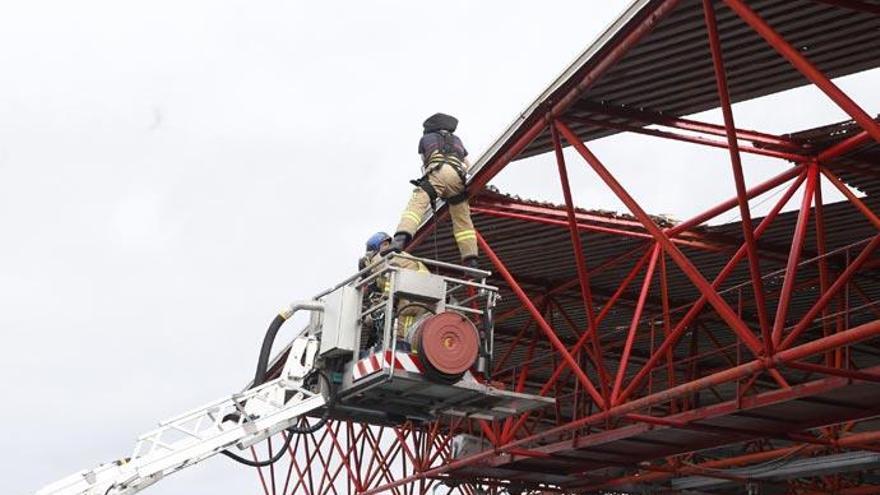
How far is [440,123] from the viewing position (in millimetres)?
17234

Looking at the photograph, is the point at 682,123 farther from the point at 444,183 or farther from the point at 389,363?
the point at 389,363

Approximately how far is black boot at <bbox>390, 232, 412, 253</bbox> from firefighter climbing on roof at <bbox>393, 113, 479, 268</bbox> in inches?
1.5

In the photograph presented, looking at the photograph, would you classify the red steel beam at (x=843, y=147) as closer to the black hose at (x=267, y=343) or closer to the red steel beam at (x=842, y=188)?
the red steel beam at (x=842, y=188)

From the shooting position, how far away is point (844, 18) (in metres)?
13.7

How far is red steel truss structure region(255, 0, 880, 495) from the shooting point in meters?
13.8

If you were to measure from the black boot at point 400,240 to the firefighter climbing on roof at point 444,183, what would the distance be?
38 millimetres

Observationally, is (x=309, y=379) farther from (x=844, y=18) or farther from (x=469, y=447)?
(x=469, y=447)

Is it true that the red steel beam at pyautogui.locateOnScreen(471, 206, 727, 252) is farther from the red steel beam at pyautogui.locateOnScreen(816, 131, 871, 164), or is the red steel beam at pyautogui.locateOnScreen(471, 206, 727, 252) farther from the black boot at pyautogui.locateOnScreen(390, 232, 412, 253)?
the red steel beam at pyautogui.locateOnScreen(816, 131, 871, 164)

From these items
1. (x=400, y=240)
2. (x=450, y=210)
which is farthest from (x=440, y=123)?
(x=400, y=240)

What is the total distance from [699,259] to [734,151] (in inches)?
426

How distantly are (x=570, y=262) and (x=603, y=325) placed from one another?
4.81m

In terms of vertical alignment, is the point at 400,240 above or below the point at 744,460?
above

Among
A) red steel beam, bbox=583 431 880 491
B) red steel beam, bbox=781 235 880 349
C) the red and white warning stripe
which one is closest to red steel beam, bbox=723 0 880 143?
red steel beam, bbox=781 235 880 349

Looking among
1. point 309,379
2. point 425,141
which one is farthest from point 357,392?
point 425,141
